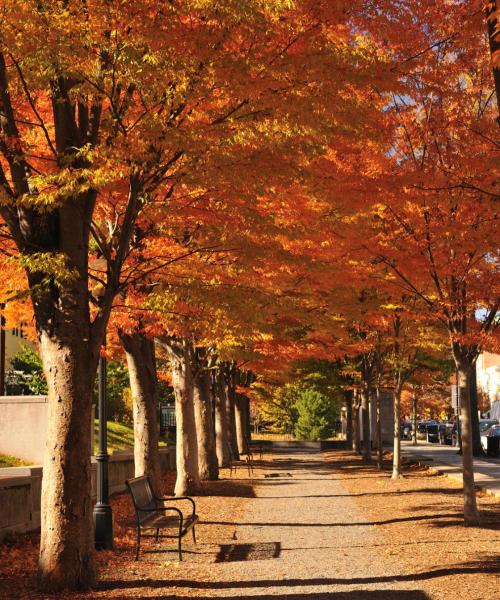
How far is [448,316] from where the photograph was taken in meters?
16.7

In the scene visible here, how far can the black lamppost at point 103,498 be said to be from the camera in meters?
13.5

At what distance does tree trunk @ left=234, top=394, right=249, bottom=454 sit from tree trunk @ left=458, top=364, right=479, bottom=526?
104 feet

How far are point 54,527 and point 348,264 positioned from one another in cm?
1117

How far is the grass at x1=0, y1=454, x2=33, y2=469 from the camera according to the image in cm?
2116

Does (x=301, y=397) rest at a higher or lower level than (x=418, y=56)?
lower

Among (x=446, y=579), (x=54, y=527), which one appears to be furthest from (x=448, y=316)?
(x=54, y=527)

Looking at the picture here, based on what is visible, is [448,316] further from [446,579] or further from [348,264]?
[446,579]

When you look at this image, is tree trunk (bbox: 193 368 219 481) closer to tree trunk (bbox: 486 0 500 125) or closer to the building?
tree trunk (bbox: 486 0 500 125)

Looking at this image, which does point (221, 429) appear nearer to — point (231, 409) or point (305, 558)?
point (231, 409)

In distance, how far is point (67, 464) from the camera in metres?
10.5

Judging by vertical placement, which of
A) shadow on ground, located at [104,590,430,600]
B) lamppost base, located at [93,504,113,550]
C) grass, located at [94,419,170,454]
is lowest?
shadow on ground, located at [104,590,430,600]

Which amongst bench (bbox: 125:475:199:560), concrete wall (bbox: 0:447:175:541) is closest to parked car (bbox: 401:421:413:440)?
concrete wall (bbox: 0:447:175:541)

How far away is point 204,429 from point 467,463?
1263 centimetres

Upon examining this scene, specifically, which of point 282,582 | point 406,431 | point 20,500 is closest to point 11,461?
point 20,500
